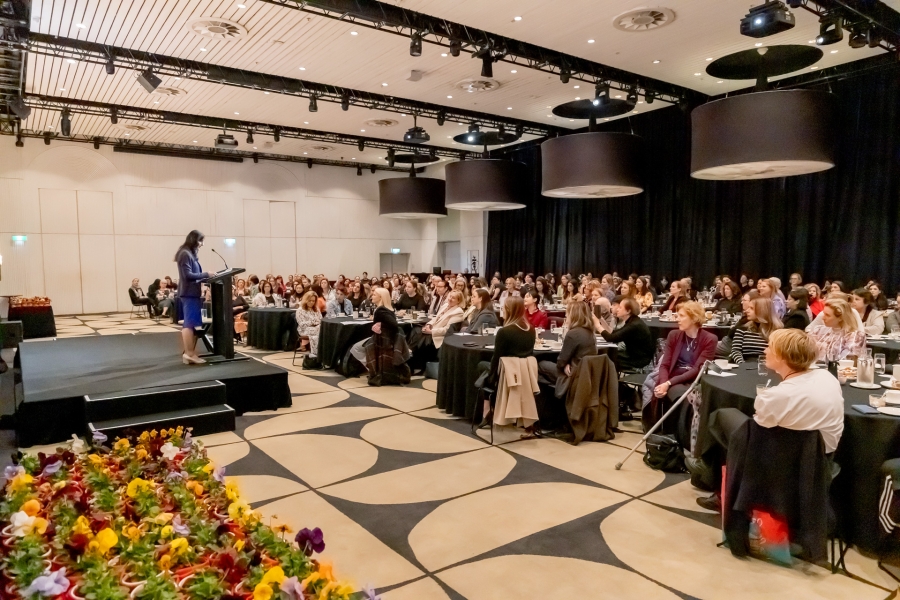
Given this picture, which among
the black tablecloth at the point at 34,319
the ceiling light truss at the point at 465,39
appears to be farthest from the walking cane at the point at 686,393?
the black tablecloth at the point at 34,319

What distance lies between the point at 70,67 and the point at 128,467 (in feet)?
36.2

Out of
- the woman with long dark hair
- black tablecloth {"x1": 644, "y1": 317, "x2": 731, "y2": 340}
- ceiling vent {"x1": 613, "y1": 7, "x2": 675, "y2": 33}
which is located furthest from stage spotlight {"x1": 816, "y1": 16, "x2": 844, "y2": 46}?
the woman with long dark hair

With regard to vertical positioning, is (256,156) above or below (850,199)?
above

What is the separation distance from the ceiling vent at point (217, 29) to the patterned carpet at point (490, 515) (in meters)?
6.03

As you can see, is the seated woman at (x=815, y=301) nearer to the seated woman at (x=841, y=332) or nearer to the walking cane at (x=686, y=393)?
the seated woman at (x=841, y=332)

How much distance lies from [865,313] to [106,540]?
845 cm

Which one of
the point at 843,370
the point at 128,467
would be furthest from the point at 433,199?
the point at 128,467

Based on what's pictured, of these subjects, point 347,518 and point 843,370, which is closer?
point 347,518

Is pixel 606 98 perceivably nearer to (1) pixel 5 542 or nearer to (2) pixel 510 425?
(2) pixel 510 425

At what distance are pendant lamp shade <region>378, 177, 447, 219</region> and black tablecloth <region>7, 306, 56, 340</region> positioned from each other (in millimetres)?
7902

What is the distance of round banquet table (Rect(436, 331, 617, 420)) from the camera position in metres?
5.75

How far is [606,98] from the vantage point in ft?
33.2

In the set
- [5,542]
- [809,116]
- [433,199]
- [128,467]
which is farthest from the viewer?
[433,199]

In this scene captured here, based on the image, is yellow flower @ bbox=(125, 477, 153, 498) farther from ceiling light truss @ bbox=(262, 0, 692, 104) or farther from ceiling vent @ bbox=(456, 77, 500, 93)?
ceiling vent @ bbox=(456, 77, 500, 93)
